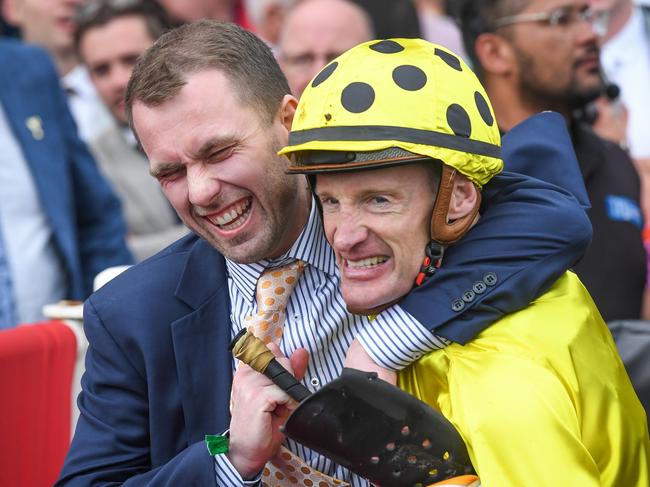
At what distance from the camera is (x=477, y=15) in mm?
5379

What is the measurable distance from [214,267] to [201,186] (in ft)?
1.14

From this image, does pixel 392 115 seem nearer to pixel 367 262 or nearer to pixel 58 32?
pixel 367 262

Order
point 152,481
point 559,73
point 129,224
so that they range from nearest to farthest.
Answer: point 152,481, point 559,73, point 129,224

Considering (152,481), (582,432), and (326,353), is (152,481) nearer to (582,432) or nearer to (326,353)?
(326,353)

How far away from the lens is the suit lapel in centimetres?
319

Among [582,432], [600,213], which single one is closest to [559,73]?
[600,213]

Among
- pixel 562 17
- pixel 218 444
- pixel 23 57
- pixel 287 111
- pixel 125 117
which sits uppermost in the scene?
pixel 23 57

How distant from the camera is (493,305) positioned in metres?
2.85

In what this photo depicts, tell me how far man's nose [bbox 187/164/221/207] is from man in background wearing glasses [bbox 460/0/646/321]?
2170mm

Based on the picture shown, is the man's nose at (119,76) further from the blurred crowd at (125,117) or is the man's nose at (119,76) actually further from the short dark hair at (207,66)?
the short dark hair at (207,66)

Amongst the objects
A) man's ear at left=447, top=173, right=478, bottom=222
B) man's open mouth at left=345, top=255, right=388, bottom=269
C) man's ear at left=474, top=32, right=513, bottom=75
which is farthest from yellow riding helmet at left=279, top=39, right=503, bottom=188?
man's ear at left=474, top=32, right=513, bottom=75

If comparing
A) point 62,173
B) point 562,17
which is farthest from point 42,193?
point 562,17

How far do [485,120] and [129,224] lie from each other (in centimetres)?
355

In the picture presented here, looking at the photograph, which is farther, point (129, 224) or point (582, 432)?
point (129, 224)
